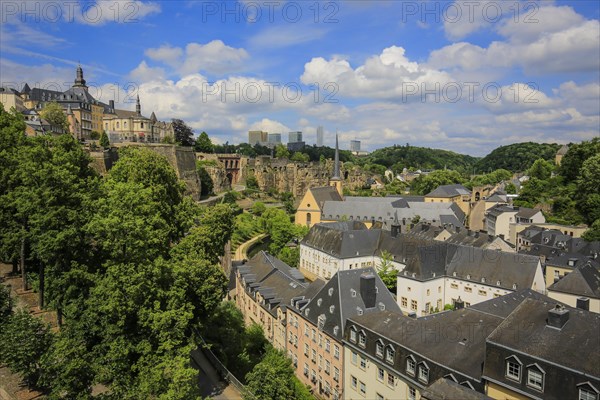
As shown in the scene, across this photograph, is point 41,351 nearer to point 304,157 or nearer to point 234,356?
point 234,356

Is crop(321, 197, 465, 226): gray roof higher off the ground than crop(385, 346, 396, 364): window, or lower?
higher

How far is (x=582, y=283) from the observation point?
96.5 ft

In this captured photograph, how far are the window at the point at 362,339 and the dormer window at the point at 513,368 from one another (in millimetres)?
6889

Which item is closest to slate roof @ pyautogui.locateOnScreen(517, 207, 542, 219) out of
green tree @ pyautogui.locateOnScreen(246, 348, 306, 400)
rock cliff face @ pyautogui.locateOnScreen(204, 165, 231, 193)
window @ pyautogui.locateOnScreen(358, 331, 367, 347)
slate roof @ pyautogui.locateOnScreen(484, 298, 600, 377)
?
window @ pyautogui.locateOnScreen(358, 331, 367, 347)

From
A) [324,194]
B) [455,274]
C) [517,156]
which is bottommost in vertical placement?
[455,274]

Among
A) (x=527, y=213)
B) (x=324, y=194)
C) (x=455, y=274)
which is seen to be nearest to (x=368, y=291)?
(x=455, y=274)

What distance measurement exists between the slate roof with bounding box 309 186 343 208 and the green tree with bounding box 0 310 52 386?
164ft

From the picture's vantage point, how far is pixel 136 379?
1484 cm

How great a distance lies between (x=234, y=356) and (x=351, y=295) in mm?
7644

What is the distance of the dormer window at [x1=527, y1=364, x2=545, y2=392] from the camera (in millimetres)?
13289

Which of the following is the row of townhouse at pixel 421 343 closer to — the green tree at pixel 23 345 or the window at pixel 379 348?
the window at pixel 379 348

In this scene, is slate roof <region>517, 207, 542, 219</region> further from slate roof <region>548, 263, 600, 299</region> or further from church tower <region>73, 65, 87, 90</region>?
church tower <region>73, 65, 87, 90</region>

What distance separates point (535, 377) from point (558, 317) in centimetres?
226

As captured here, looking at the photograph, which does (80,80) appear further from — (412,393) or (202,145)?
(412,393)
